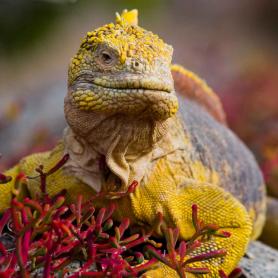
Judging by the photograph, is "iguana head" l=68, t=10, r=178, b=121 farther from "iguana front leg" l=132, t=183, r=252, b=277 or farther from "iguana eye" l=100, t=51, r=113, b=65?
"iguana front leg" l=132, t=183, r=252, b=277

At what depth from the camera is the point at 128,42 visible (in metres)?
3.95

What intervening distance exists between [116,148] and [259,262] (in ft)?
6.15

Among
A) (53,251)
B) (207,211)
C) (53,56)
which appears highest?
(53,56)

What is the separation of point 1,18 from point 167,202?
15.9 m

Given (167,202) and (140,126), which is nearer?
(140,126)

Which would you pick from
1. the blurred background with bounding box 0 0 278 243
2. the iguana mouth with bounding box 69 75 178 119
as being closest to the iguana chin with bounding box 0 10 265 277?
the iguana mouth with bounding box 69 75 178 119

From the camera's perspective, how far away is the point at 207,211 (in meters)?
4.62

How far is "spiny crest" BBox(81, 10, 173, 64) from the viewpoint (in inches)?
154

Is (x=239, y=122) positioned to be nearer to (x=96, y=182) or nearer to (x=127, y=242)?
(x=96, y=182)

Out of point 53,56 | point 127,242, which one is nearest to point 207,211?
point 127,242

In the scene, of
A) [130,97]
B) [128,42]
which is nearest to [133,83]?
[130,97]

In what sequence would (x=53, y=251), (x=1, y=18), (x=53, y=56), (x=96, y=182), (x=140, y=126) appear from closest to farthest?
1. (x=53, y=251)
2. (x=140, y=126)
3. (x=96, y=182)
4. (x=1, y=18)
5. (x=53, y=56)

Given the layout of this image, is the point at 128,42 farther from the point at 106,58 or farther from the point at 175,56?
the point at 175,56

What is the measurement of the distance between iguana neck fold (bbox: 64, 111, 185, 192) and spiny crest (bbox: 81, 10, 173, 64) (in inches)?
15.4
